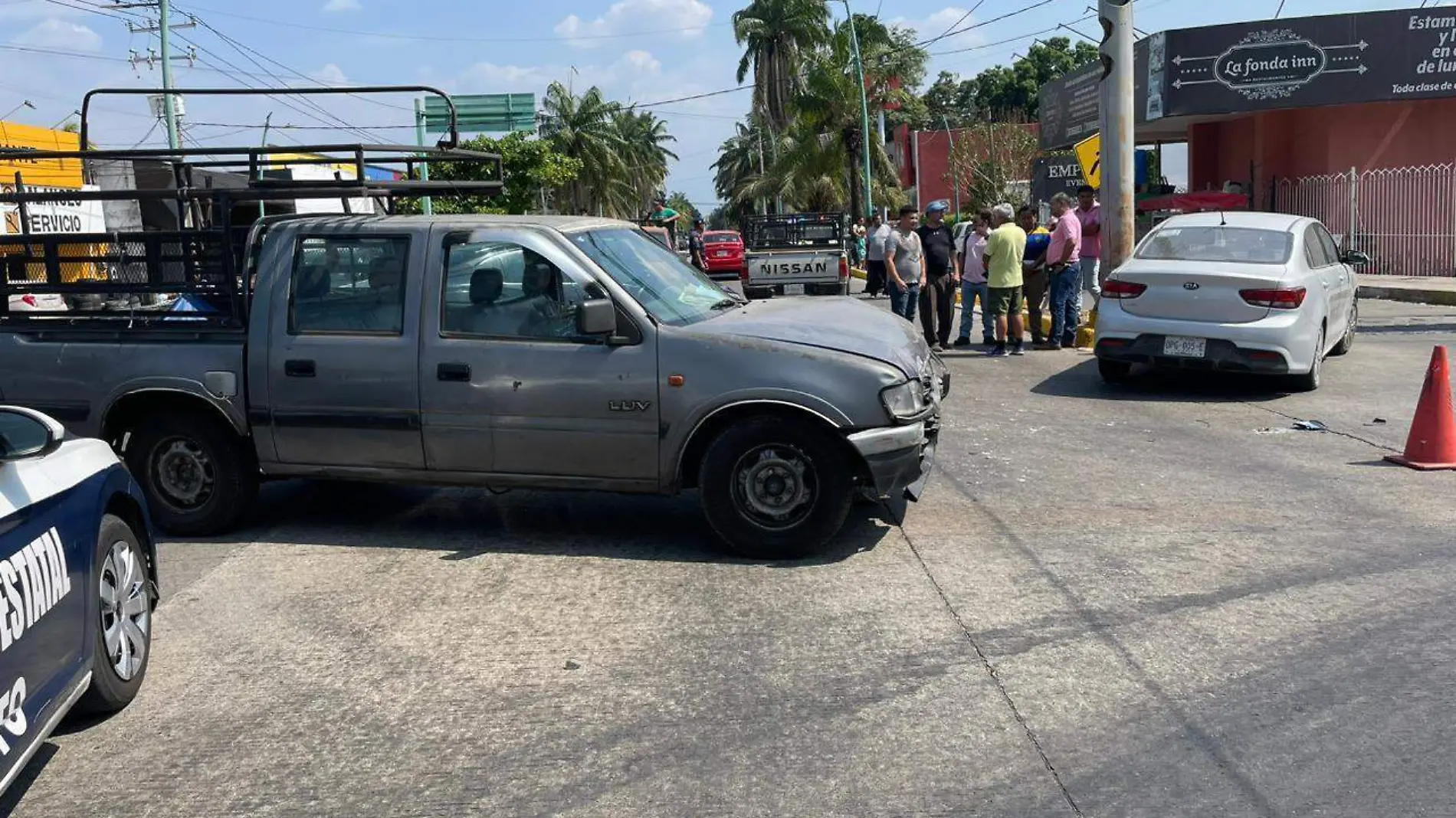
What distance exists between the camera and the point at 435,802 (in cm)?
393

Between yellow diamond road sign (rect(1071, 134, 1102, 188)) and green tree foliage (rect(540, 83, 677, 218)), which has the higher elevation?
green tree foliage (rect(540, 83, 677, 218))

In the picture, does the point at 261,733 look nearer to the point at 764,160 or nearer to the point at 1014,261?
the point at 1014,261

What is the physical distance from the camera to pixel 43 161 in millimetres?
24422

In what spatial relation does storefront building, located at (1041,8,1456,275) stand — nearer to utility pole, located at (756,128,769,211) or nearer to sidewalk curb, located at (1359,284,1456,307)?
sidewalk curb, located at (1359,284,1456,307)

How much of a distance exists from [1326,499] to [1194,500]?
2.47 ft

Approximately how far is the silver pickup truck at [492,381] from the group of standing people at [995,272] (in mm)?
6714

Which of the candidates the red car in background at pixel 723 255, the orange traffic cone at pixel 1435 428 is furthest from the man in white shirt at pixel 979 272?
the red car in background at pixel 723 255

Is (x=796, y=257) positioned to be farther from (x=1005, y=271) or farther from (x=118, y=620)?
(x=118, y=620)

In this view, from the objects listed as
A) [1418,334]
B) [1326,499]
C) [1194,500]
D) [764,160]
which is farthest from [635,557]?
[764,160]

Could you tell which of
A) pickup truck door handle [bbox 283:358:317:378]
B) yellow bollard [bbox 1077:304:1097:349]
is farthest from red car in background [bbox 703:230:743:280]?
pickup truck door handle [bbox 283:358:317:378]

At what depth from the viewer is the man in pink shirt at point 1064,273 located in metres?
13.4

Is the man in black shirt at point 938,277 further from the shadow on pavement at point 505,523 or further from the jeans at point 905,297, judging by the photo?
the shadow on pavement at point 505,523

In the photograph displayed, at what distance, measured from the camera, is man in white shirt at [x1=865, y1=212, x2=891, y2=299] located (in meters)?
15.2

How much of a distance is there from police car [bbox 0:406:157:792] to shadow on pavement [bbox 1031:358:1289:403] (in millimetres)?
8411
